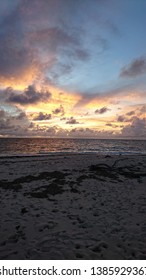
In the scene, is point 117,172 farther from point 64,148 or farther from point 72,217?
point 64,148

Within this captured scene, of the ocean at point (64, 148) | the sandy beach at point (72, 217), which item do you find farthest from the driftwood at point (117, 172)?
the ocean at point (64, 148)

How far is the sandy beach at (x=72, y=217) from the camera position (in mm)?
6996

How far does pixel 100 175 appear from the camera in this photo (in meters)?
18.4

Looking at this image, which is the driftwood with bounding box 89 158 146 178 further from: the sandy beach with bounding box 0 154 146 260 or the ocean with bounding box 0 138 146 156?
the ocean with bounding box 0 138 146 156

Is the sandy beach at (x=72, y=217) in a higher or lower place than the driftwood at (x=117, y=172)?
lower

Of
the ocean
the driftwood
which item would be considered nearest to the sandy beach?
the driftwood

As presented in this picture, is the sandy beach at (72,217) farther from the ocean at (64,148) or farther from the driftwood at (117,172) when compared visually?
the ocean at (64,148)

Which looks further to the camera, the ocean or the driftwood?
the ocean

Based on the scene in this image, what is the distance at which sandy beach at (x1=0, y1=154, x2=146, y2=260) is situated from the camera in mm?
6996

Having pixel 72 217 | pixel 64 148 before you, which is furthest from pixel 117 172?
pixel 64 148
